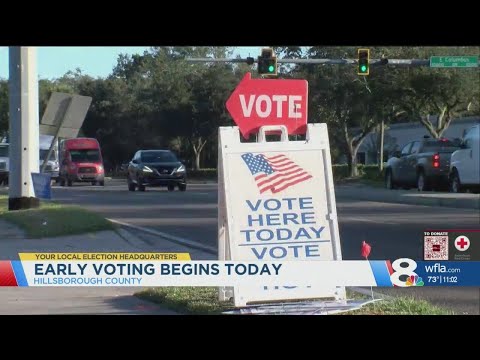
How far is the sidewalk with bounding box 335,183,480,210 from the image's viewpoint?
57.2 ft

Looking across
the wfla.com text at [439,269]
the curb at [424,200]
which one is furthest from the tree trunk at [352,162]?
the wfla.com text at [439,269]

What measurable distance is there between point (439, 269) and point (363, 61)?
15.0 ft

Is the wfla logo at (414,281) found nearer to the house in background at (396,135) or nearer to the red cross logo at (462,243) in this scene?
the red cross logo at (462,243)

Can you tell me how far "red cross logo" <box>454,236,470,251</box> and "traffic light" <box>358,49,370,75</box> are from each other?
3973 millimetres

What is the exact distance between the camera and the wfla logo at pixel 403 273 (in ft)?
28.0

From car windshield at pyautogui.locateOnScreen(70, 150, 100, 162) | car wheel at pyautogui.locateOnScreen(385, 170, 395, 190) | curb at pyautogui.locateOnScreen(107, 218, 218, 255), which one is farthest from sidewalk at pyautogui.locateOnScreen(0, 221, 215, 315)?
car wheel at pyautogui.locateOnScreen(385, 170, 395, 190)

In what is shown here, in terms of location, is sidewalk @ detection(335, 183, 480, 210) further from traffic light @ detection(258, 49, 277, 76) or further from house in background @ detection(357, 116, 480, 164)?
traffic light @ detection(258, 49, 277, 76)

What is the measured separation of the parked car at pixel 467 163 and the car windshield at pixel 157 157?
13.6 ft

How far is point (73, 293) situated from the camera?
Answer: 387 inches

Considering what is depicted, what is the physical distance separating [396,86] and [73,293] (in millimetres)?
7269

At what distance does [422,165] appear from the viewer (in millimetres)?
19375
